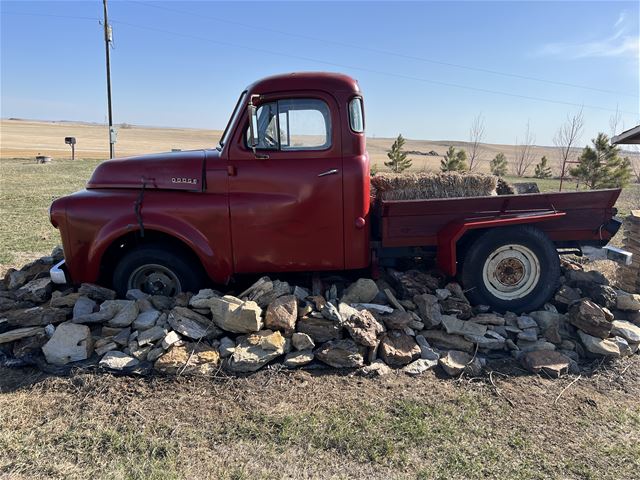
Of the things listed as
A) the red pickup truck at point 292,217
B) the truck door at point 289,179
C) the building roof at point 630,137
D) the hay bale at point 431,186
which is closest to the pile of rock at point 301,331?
the red pickup truck at point 292,217

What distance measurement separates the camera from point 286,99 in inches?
167

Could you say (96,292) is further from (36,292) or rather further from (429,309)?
(429,309)

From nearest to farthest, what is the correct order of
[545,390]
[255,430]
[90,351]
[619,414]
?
1. [255,430]
2. [619,414]
3. [545,390]
4. [90,351]

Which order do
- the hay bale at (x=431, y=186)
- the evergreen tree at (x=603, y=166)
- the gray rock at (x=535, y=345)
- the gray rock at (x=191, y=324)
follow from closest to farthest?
the gray rock at (x=191, y=324) < the gray rock at (x=535, y=345) < the hay bale at (x=431, y=186) < the evergreen tree at (x=603, y=166)

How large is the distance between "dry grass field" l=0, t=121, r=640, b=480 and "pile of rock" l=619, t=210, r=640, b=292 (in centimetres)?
196

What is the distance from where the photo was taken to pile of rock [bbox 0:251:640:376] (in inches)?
147

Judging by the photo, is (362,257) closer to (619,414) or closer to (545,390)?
(545,390)

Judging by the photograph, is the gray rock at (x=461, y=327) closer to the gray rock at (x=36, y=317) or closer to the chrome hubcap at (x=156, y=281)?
the chrome hubcap at (x=156, y=281)

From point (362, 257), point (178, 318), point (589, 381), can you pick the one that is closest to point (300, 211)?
point (362, 257)

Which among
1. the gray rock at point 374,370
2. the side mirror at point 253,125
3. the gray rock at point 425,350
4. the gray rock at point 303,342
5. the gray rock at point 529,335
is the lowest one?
the gray rock at point 374,370

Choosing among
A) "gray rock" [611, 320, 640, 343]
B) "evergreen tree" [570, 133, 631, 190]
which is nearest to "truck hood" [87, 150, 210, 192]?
"gray rock" [611, 320, 640, 343]

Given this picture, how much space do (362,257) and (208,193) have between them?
1.64 metres

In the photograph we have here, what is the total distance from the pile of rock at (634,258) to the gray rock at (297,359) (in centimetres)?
430

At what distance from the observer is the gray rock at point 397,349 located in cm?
380
